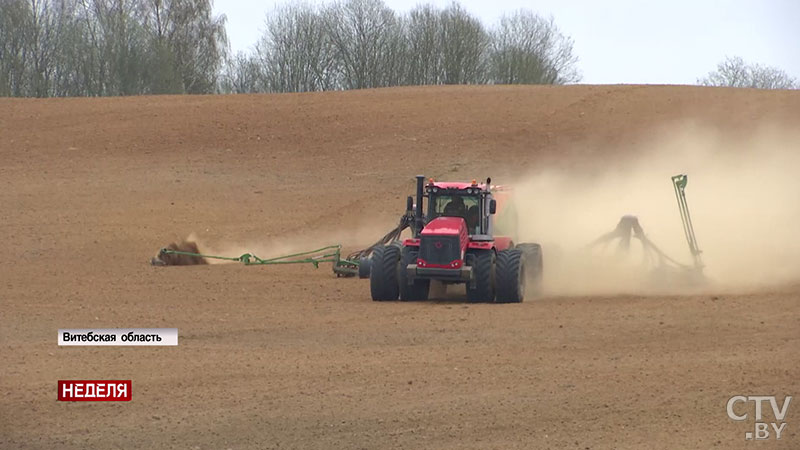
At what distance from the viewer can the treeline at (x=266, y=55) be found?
63.4 meters

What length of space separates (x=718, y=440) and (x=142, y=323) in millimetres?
9400

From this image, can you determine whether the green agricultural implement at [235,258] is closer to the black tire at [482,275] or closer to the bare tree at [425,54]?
the black tire at [482,275]

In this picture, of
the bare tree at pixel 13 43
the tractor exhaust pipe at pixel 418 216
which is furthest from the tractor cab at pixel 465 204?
the bare tree at pixel 13 43

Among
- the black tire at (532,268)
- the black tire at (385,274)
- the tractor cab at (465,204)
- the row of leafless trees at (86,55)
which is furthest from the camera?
the row of leafless trees at (86,55)

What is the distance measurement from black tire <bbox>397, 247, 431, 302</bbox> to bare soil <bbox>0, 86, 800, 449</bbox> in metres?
0.43

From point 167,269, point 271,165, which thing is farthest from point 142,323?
point 271,165

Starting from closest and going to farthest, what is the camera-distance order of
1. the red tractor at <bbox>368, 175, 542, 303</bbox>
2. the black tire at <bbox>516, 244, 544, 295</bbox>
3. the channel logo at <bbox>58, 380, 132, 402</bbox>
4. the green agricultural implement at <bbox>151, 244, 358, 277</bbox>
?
the channel logo at <bbox>58, 380, 132, 402</bbox> → the red tractor at <bbox>368, 175, 542, 303</bbox> → the black tire at <bbox>516, 244, 544, 295</bbox> → the green agricultural implement at <bbox>151, 244, 358, 277</bbox>

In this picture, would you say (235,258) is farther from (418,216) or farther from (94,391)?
(94,391)

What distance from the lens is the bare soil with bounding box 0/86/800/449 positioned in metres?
11.0

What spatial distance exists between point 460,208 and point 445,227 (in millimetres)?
832

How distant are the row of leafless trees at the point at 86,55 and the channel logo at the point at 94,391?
51622 mm

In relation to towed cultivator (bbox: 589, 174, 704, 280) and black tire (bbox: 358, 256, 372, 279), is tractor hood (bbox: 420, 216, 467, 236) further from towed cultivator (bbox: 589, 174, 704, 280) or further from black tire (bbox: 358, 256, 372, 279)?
towed cultivator (bbox: 589, 174, 704, 280)

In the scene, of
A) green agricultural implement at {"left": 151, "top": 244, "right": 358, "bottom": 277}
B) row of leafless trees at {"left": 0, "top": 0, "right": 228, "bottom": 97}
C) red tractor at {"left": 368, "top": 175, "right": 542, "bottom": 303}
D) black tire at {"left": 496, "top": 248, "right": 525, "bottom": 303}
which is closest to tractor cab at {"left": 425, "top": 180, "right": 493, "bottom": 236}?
red tractor at {"left": 368, "top": 175, "right": 542, "bottom": 303}

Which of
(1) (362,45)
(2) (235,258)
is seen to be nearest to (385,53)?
(1) (362,45)
